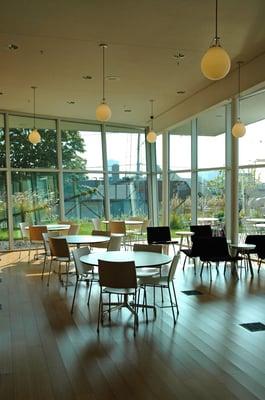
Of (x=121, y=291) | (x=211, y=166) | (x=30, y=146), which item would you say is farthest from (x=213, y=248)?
(x=30, y=146)

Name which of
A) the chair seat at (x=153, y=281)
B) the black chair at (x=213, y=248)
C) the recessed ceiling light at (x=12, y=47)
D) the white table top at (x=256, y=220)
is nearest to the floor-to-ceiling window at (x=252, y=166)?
the white table top at (x=256, y=220)

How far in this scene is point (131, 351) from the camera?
3.76m

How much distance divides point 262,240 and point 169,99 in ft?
14.4

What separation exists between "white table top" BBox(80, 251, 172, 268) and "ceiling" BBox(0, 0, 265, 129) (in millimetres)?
3092

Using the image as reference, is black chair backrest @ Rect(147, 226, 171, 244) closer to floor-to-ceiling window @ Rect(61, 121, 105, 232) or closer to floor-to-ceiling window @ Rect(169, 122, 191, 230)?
floor-to-ceiling window @ Rect(169, 122, 191, 230)

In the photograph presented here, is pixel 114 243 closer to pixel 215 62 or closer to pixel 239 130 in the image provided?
pixel 239 130

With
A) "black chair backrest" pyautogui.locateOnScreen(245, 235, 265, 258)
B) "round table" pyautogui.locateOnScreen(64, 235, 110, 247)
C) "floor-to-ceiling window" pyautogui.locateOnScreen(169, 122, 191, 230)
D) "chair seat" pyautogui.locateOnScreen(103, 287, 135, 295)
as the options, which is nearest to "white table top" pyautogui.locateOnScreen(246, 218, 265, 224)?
"black chair backrest" pyautogui.locateOnScreen(245, 235, 265, 258)

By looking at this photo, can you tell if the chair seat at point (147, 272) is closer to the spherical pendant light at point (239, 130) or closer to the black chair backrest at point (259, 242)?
the black chair backrest at point (259, 242)

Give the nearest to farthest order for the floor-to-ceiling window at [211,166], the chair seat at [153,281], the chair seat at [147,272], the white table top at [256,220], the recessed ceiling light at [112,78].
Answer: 1. the chair seat at [153,281]
2. the chair seat at [147,272]
3. the recessed ceiling light at [112,78]
4. the white table top at [256,220]
5. the floor-to-ceiling window at [211,166]

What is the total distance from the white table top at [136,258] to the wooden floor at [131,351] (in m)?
0.70

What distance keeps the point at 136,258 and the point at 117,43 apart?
3.30 meters

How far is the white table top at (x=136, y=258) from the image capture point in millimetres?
4568

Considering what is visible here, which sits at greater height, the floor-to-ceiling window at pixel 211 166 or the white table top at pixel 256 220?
the floor-to-ceiling window at pixel 211 166

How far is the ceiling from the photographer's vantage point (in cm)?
488
